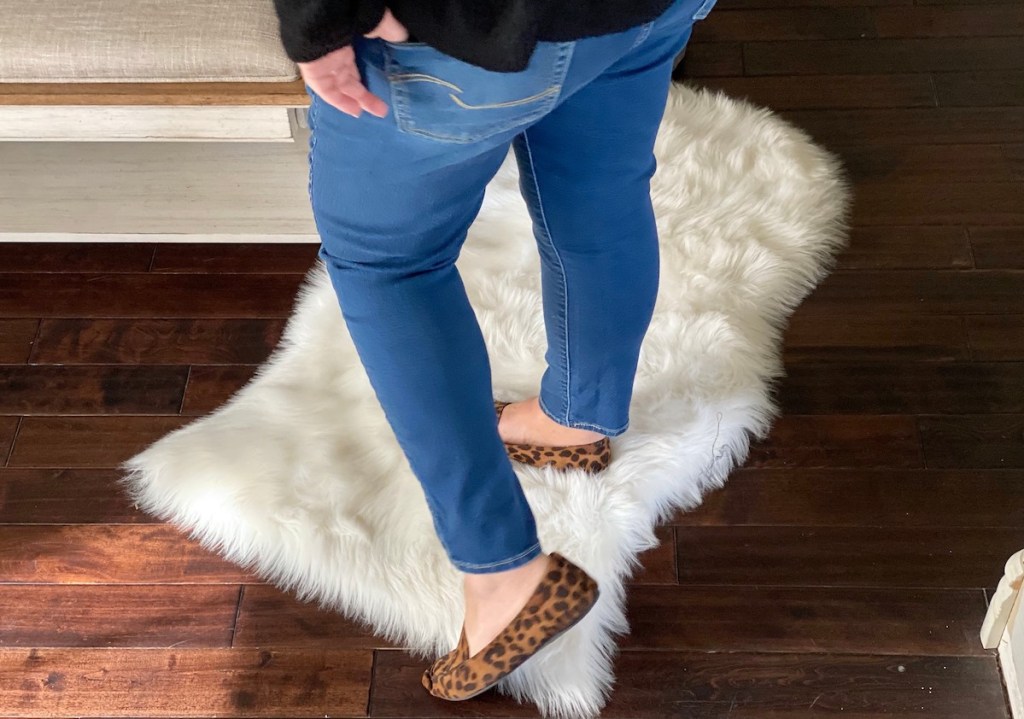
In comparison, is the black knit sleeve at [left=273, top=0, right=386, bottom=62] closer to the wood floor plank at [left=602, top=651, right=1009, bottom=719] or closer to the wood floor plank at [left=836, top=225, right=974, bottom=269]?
the wood floor plank at [left=602, top=651, right=1009, bottom=719]

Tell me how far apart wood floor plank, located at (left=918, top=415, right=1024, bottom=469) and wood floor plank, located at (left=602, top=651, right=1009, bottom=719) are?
27 cm

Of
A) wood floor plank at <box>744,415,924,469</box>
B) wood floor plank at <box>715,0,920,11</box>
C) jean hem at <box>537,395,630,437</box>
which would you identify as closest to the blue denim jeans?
jean hem at <box>537,395,630,437</box>

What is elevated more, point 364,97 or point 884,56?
point 364,97

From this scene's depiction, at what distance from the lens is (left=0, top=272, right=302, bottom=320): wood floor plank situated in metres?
1.44

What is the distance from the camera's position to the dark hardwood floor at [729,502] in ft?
3.47

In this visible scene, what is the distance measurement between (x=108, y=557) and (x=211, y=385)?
28cm

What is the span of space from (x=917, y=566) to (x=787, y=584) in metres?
0.16

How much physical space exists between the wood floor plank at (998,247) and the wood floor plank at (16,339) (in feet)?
4.65

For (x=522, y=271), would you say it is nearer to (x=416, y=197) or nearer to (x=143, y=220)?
(x=143, y=220)

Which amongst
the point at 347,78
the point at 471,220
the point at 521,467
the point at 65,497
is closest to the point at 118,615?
the point at 65,497

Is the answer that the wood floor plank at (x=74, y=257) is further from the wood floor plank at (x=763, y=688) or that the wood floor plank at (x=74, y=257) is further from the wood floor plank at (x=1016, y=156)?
the wood floor plank at (x=1016, y=156)

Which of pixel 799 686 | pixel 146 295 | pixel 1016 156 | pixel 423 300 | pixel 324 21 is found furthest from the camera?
pixel 1016 156

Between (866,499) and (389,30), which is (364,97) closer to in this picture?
(389,30)

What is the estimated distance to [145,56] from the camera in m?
1.18
